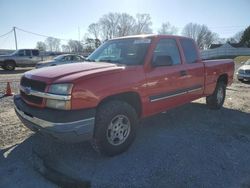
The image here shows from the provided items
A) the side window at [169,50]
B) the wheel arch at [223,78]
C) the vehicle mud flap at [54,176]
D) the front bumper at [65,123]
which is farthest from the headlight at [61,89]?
the wheel arch at [223,78]

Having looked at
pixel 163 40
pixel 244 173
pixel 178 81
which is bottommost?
pixel 244 173

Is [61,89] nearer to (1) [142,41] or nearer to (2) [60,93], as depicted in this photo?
(2) [60,93]

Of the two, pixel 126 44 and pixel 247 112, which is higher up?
pixel 126 44

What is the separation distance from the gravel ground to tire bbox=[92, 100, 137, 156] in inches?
7.6

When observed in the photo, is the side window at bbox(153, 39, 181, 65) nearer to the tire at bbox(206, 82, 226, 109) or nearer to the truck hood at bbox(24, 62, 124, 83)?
the truck hood at bbox(24, 62, 124, 83)

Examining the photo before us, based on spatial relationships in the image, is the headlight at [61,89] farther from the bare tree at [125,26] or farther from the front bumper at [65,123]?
the bare tree at [125,26]

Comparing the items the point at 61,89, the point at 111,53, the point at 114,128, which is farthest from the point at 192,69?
the point at 61,89

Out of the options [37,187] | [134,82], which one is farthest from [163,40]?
[37,187]

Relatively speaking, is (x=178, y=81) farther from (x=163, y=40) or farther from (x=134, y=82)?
(x=134, y=82)

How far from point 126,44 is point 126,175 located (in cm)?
249

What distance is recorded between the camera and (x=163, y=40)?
15.8 ft

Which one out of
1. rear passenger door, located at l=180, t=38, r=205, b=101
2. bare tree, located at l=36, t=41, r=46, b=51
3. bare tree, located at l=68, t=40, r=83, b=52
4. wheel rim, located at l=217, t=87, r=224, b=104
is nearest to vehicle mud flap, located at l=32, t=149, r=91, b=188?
rear passenger door, located at l=180, t=38, r=205, b=101

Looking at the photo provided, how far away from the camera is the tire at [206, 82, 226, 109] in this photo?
6.77 metres

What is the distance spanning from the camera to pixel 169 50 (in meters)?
4.99
